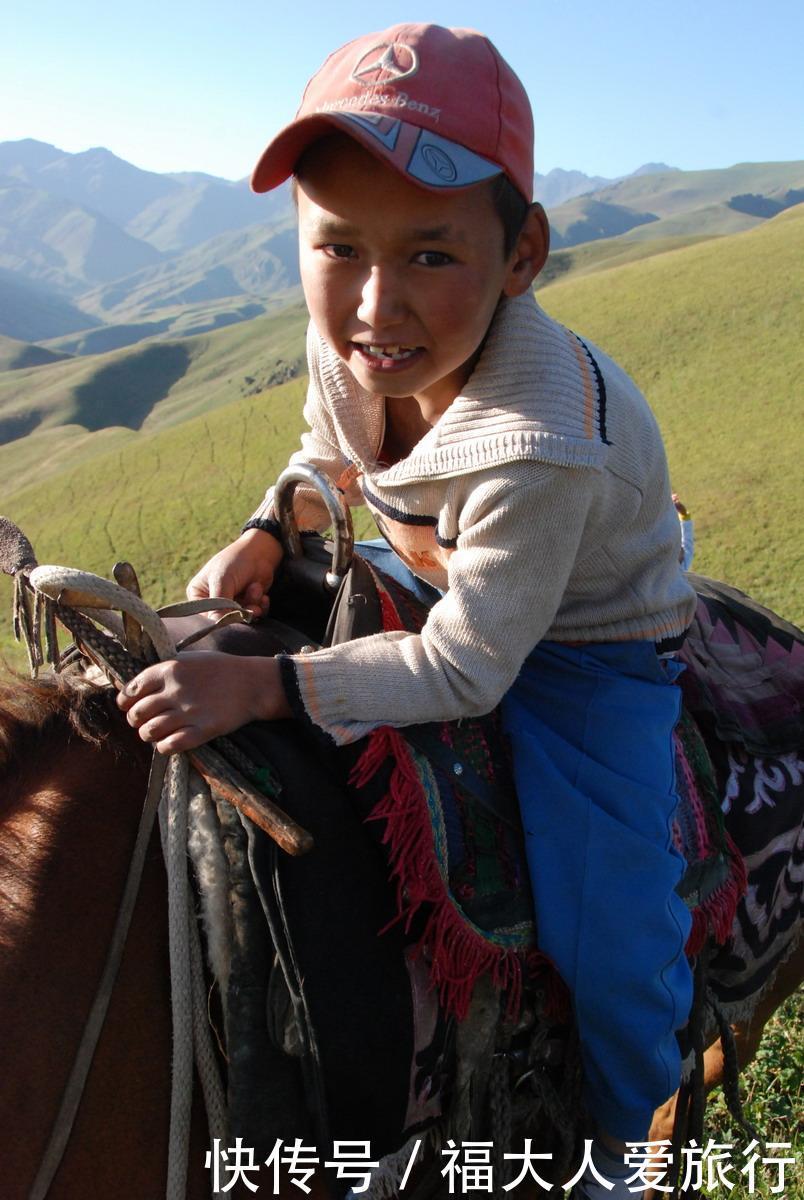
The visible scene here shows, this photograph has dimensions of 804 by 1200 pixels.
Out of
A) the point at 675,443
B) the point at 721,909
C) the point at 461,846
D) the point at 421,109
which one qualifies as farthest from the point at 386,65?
the point at 675,443

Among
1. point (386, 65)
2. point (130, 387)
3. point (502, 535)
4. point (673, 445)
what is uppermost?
point (130, 387)

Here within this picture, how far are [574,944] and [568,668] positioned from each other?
0.46m

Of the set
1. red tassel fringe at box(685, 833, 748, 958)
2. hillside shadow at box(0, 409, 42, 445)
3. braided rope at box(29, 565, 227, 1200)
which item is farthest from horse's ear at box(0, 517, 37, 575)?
hillside shadow at box(0, 409, 42, 445)

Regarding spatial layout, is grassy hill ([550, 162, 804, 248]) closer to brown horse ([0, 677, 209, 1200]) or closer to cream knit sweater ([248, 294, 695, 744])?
cream knit sweater ([248, 294, 695, 744])

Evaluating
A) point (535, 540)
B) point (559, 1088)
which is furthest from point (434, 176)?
point (559, 1088)

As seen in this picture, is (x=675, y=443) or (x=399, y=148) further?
(x=675, y=443)

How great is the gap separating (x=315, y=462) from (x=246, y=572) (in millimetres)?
378

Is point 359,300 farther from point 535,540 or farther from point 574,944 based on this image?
point 574,944

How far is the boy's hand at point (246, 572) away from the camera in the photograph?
5.89 ft

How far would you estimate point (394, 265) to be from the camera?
53.6 inches

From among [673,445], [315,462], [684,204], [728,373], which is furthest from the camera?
[684,204]

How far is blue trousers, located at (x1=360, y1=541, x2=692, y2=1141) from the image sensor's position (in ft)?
5.06

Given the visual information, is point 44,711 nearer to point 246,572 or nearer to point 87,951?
point 87,951

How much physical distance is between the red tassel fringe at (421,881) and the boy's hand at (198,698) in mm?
183
